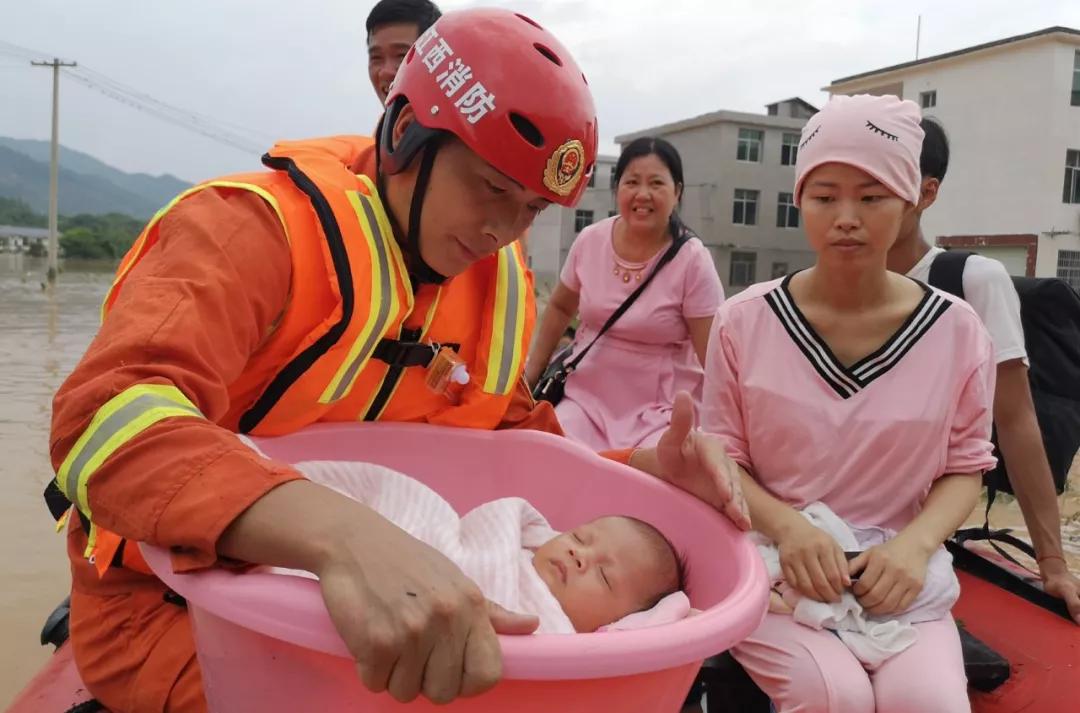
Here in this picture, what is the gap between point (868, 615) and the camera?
66.4 inches

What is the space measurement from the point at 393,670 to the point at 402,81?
1.19 m

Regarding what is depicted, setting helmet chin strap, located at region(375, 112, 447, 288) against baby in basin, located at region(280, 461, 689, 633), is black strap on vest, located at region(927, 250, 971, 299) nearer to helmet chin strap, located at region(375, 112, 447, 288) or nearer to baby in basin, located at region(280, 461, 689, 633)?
baby in basin, located at region(280, 461, 689, 633)

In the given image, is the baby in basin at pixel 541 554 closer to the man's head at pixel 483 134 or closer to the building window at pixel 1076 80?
the man's head at pixel 483 134

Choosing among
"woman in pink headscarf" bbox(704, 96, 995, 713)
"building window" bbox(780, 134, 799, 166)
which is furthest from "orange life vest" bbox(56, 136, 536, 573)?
"building window" bbox(780, 134, 799, 166)

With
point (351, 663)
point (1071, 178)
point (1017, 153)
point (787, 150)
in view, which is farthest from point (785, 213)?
point (351, 663)

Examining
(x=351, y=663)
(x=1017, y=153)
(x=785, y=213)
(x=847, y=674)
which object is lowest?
(x=847, y=674)

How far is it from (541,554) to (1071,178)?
78.7 feet

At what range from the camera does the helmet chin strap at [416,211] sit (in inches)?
61.5

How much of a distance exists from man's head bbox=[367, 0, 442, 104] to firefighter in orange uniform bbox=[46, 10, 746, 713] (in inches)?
56.7

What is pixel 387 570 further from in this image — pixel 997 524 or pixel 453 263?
pixel 997 524

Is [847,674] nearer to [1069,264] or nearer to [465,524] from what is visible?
[465,524]

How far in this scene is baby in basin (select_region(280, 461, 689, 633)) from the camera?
1.57 m

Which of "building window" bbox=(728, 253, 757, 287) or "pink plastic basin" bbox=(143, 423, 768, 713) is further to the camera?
"building window" bbox=(728, 253, 757, 287)

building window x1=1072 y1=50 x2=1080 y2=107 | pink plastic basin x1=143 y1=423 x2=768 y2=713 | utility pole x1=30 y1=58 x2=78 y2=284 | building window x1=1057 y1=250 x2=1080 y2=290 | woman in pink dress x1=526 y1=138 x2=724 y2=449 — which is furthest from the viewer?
utility pole x1=30 y1=58 x2=78 y2=284
